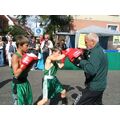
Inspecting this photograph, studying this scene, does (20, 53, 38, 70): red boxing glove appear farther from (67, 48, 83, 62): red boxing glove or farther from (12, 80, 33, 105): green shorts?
(67, 48, 83, 62): red boxing glove

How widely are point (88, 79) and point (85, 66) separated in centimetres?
38

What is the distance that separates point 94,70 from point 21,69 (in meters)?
1.12

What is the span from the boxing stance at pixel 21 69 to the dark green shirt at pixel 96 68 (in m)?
0.87

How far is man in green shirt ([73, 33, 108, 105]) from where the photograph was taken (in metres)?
5.17

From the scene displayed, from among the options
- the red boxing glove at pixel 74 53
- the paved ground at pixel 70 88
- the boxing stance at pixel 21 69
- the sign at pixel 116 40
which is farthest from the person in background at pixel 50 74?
the sign at pixel 116 40

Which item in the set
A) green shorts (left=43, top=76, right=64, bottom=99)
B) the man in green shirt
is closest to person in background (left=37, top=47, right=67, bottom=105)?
green shorts (left=43, top=76, right=64, bottom=99)

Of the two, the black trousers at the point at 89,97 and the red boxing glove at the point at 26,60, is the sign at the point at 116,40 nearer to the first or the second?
the black trousers at the point at 89,97

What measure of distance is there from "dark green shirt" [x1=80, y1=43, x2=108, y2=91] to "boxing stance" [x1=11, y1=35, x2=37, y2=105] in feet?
2.84

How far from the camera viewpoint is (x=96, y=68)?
17.0 feet

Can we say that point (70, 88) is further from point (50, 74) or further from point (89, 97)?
point (89, 97)

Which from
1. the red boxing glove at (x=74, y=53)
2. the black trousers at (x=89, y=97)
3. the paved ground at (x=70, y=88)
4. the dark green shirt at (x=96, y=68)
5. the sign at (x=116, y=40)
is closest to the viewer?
the dark green shirt at (x=96, y=68)

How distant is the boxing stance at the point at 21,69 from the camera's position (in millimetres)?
5234
